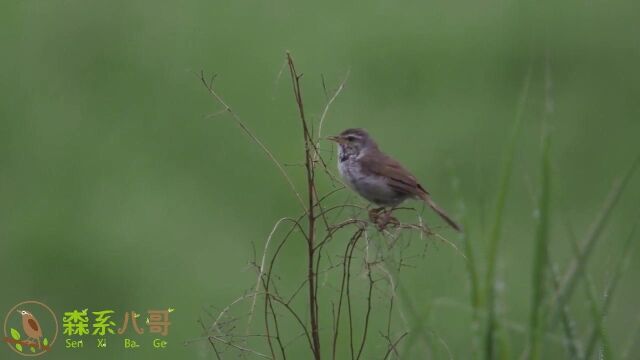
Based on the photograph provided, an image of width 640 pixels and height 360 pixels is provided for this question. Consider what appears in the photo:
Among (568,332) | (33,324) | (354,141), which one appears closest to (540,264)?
(568,332)

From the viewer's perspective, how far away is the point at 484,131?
9.70m

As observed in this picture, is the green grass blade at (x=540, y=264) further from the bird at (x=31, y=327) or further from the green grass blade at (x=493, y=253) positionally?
the bird at (x=31, y=327)

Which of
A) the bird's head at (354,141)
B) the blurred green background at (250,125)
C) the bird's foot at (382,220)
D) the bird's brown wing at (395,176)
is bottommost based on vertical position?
the bird's foot at (382,220)

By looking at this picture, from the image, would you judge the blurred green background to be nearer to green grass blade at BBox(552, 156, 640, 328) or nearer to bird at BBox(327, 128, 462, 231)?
bird at BBox(327, 128, 462, 231)

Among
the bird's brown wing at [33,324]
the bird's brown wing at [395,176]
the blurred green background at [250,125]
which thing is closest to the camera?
the bird's brown wing at [395,176]

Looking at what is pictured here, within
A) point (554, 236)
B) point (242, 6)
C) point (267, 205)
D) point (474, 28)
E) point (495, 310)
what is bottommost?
point (495, 310)

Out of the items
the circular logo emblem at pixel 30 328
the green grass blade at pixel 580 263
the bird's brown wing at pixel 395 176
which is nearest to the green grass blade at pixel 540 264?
the green grass blade at pixel 580 263

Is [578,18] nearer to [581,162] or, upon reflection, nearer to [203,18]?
[581,162]

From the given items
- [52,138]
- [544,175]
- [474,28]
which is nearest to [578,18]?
[474,28]

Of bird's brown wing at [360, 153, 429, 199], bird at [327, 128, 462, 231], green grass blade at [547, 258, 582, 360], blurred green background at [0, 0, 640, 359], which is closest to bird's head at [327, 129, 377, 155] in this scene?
bird at [327, 128, 462, 231]

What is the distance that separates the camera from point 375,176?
5.40m

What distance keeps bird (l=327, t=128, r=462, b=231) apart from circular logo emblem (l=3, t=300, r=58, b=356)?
1.98 m

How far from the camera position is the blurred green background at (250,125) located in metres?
8.21

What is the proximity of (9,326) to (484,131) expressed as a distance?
12.5ft
